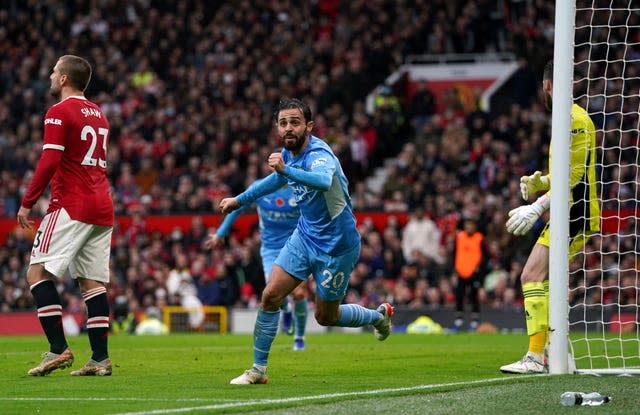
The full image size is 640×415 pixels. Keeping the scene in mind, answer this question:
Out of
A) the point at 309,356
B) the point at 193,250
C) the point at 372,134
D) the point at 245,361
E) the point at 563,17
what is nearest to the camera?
the point at 563,17

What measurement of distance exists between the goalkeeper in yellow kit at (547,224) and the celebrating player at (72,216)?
3.52 meters

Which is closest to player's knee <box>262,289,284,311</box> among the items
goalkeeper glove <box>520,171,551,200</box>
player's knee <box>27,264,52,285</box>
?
player's knee <box>27,264,52,285</box>

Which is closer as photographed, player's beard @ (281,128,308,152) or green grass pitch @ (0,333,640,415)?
green grass pitch @ (0,333,640,415)

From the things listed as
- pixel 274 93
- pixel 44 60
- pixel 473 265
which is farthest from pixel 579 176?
pixel 44 60

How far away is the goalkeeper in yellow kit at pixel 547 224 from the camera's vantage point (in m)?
10.7

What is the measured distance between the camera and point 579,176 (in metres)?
10.9

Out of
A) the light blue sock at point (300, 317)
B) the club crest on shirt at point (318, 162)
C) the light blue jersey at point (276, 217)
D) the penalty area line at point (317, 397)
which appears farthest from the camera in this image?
the light blue sock at point (300, 317)

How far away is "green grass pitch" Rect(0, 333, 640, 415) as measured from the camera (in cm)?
793

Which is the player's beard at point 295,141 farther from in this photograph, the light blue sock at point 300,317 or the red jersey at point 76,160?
the light blue sock at point 300,317

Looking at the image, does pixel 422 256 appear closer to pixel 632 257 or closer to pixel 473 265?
pixel 473 265

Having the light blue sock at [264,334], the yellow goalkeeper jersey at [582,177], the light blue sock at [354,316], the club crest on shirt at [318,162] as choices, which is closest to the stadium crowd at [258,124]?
the yellow goalkeeper jersey at [582,177]

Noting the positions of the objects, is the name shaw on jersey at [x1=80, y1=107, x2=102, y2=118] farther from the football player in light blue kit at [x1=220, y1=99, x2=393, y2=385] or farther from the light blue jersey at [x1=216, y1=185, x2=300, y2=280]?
the light blue jersey at [x1=216, y1=185, x2=300, y2=280]

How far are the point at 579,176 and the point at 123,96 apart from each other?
2300cm

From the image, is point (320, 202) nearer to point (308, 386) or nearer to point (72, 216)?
point (308, 386)
